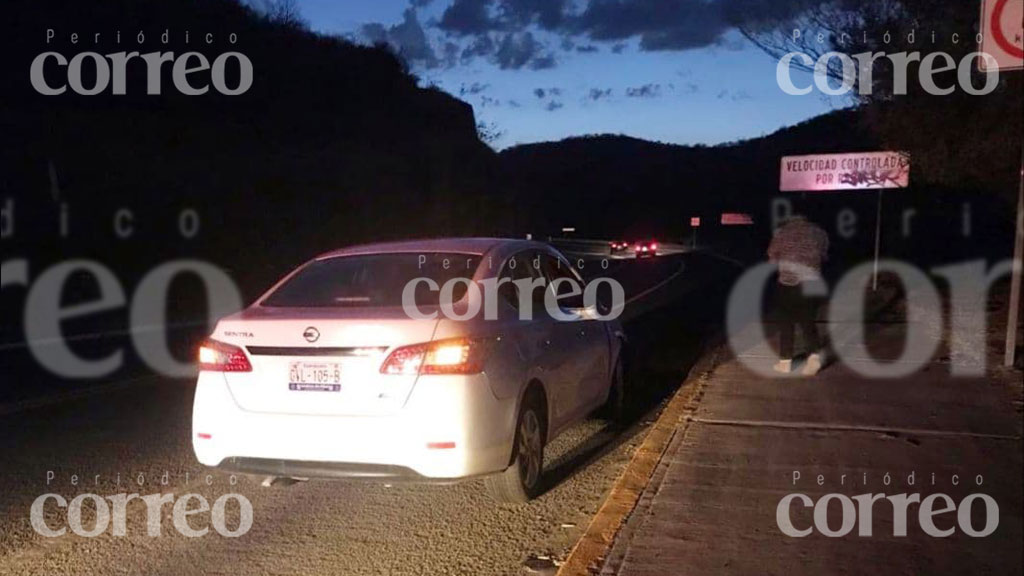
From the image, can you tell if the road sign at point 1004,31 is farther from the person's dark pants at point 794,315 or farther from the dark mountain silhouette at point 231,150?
the dark mountain silhouette at point 231,150

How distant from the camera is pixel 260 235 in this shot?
2955 cm

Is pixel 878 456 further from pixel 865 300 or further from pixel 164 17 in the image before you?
pixel 164 17

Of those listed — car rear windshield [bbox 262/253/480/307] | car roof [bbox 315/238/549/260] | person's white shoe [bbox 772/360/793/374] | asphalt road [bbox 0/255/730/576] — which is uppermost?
car roof [bbox 315/238/549/260]

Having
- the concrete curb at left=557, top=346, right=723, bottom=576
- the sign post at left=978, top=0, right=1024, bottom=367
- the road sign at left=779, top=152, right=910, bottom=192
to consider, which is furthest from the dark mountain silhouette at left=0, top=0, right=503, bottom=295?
the sign post at left=978, top=0, right=1024, bottom=367

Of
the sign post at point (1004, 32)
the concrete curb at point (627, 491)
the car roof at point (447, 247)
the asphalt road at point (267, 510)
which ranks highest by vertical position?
the sign post at point (1004, 32)

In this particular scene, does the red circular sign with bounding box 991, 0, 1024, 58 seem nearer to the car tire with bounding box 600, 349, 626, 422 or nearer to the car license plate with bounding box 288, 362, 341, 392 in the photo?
the car tire with bounding box 600, 349, 626, 422

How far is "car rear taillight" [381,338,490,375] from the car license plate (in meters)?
0.26

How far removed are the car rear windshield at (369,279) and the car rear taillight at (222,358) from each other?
0.48 metres

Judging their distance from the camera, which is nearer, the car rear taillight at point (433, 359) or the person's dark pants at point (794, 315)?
the car rear taillight at point (433, 359)

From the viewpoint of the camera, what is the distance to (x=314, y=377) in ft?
15.9

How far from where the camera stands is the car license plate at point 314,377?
4.80 m

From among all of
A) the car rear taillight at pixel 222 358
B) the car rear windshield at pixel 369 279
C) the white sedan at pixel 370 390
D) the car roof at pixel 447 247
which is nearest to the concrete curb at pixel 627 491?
the white sedan at pixel 370 390

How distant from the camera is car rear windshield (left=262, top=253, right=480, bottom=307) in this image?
542cm

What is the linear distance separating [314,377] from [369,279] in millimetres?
1133
